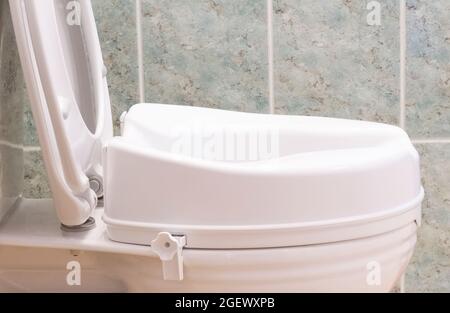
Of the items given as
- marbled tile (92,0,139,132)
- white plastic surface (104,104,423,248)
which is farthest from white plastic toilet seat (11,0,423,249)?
marbled tile (92,0,139,132)

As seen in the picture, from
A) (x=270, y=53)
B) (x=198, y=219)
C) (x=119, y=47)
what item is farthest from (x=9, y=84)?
(x=270, y=53)

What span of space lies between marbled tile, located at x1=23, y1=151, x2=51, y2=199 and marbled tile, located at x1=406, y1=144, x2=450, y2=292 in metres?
0.72

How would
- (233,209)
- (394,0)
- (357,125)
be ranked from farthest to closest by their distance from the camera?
(394,0)
(357,125)
(233,209)

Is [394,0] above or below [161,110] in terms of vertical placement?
above

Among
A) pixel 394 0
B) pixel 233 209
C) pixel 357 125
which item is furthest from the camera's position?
pixel 394 0

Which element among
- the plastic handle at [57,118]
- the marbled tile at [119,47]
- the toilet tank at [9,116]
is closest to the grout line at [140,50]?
the marbled tile at [119,47]

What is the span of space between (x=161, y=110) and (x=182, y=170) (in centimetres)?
34

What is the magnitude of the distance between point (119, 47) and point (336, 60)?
0.40 m

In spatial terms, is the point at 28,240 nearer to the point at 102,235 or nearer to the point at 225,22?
the point at 102,235

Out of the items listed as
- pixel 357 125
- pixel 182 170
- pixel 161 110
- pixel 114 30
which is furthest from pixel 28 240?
pixel 114 30

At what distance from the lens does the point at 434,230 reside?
4.47 ft

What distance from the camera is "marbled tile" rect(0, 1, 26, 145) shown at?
82 centimetres

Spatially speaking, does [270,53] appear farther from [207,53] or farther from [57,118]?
[57,118]

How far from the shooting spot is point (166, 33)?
1.31 metres
